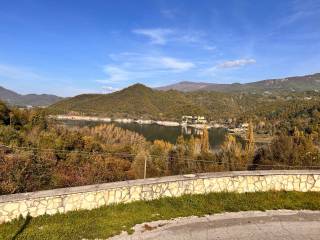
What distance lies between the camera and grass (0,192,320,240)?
679 cm

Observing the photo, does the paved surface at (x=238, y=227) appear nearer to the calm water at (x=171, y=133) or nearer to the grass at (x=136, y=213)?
the grass at (x=136, y=213)

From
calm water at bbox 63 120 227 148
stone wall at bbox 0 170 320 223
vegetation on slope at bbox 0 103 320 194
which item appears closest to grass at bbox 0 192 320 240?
stone wall at bbox 0 170 320 223

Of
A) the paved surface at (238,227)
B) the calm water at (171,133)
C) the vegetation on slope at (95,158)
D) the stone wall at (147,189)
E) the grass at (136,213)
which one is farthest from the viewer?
the calm water at (171,133)

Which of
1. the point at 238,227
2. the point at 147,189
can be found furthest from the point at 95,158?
the point at 238,227

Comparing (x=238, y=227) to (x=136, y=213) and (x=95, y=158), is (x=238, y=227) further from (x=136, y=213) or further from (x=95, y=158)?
(x=95, y=158)

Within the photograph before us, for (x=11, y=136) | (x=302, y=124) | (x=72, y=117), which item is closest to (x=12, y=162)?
(x=11, y=136)

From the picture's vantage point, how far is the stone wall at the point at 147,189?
7.59 m

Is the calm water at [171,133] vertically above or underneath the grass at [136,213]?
underneath

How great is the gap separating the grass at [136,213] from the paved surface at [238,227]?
0.34 metres

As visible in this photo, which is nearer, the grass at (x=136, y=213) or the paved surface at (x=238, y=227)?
the grass at (x=136, y=213)

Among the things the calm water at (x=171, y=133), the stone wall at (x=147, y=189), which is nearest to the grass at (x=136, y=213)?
the stone wall at (x=147, y=189)

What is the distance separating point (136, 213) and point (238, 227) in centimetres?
262

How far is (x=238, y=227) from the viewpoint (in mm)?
7441

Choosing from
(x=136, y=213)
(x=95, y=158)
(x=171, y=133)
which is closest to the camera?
(x=136, y=213)
